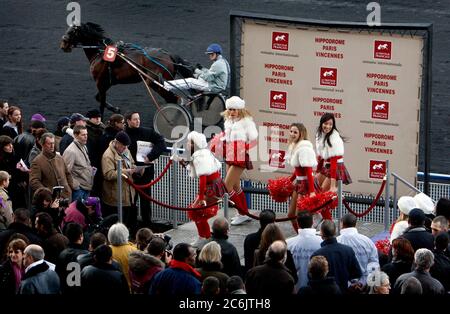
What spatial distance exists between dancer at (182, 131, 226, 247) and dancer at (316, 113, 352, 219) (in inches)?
49.8

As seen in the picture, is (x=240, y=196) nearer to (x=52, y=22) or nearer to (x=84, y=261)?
(x=84, y=261)

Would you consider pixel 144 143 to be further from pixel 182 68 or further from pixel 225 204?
pixel 182 68

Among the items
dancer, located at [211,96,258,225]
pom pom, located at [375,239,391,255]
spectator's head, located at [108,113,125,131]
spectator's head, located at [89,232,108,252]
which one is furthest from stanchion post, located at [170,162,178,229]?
spectator's head, located at [89,232,108,252]

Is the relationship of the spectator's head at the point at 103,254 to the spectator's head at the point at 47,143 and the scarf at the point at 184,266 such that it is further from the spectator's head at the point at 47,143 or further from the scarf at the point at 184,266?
the spectator's head at the point at 47,143

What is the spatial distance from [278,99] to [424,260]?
19.6ft

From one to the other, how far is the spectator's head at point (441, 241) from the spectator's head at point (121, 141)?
5058 mm

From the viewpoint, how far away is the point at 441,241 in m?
14.2

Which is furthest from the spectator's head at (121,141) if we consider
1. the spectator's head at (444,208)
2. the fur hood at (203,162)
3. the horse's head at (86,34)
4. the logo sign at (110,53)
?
the horse's head at (86,34)

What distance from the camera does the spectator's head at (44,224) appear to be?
48.3 ft

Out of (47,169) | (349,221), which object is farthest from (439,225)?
(47,169)

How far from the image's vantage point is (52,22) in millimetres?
31062

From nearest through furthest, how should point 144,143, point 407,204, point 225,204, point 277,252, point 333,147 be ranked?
1. point 277,252
2. point 407,204
3. point 333,147
4. point 225,204
5. point 144,143
